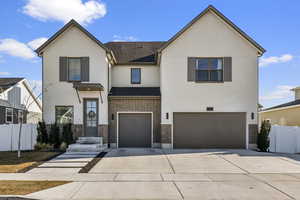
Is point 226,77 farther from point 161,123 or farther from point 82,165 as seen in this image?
point 82,165

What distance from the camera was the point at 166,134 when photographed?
1786 centimetres

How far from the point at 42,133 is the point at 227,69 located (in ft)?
40.3

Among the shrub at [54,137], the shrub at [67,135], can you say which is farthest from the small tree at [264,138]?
the shrub at [54,137]

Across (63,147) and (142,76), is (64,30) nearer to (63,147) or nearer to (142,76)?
(142,76)

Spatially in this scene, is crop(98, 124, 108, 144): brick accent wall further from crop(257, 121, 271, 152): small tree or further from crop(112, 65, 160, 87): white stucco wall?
crop(257, 121, 271, 152): small tree

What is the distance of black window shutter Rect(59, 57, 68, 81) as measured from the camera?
1802 cm

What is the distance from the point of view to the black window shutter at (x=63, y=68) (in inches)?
709

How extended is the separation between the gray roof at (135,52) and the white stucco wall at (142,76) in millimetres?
382

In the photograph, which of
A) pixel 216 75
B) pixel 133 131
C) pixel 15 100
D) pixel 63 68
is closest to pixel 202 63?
pixel 216 75

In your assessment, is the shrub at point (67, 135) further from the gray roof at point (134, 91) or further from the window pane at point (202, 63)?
the window pane at point (202, 63)

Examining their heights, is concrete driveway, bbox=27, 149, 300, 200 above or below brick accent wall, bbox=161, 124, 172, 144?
below

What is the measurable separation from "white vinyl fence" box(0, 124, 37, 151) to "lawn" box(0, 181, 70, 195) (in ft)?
31.7

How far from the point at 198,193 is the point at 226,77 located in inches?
447

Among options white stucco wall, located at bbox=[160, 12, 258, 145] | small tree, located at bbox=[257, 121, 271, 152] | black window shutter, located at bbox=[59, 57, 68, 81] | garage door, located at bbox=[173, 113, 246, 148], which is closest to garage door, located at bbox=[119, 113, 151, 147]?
white stucco wall, located at bbox=[160, 12, 258, 145]
